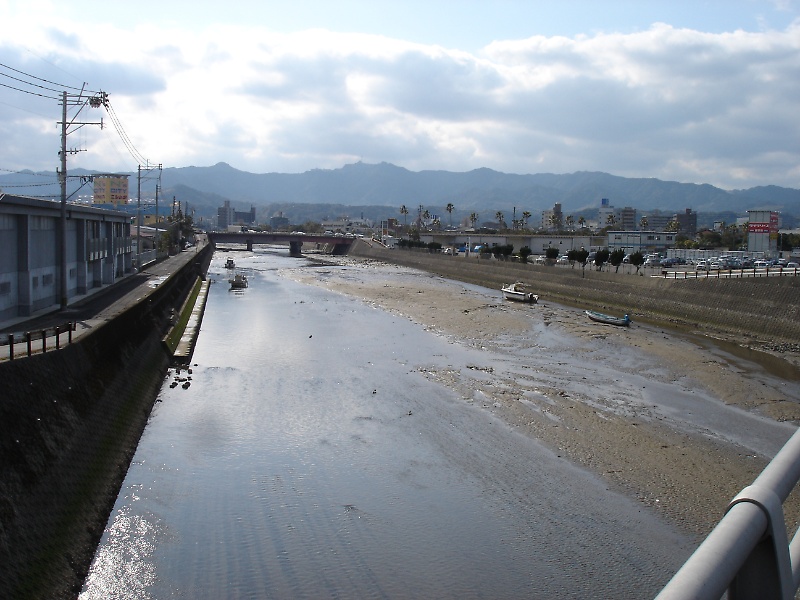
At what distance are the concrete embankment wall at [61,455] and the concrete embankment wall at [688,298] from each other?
30.9 meters

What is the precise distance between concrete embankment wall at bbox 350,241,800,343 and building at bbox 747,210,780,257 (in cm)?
1818

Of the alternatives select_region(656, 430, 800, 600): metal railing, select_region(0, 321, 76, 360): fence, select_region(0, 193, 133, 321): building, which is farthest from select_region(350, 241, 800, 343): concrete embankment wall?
select_region(656, 430, 800, 600): metal railing

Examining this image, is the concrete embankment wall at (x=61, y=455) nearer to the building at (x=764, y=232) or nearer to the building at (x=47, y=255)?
the building at (x=47, y=255)

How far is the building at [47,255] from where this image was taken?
78.3 ft

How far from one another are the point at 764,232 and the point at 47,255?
6094 cm

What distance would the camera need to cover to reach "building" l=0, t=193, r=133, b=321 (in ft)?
78.3

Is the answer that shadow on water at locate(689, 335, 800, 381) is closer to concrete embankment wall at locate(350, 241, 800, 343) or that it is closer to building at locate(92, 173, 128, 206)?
concrete embankment wall at locate(350, 241, 800, 343)

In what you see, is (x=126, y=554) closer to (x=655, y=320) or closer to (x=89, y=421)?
(x=89, y=421)

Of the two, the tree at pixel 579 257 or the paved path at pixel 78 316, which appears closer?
the paved path at pixel 78 316

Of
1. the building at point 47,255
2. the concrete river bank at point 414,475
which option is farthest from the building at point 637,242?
the building at point 47,255

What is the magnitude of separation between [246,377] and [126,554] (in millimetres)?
13296

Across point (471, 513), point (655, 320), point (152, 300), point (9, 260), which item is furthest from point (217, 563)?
point (655, 320)

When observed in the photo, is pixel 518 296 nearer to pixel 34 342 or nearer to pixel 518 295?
pixel 518 295

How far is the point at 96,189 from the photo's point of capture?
424 ft
